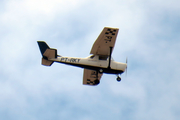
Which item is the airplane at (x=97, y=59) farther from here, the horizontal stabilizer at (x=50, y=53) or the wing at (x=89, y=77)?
the wing at (x=89, y=77)

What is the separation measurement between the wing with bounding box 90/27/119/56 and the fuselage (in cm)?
70

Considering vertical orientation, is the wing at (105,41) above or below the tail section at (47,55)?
above

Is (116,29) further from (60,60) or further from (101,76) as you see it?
(101,76)

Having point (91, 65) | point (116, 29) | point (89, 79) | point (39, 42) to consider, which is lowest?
point (89, 79)

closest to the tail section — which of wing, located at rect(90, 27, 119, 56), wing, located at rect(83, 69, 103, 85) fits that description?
wing, located at rect(90, 27, 119, 56)

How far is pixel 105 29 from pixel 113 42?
5.50 feet

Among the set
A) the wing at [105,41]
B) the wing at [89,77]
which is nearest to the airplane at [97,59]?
the wing at [105,41]

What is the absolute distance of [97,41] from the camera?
26266mm

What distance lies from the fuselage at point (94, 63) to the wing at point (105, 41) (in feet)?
2.30

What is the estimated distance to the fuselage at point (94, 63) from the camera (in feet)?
89.8

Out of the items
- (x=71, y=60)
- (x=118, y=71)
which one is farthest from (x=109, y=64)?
(x=71, y=60)

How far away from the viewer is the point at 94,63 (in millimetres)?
27812

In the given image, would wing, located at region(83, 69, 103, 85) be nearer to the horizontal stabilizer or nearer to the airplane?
the airplane

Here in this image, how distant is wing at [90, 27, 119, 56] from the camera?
1001 inches
